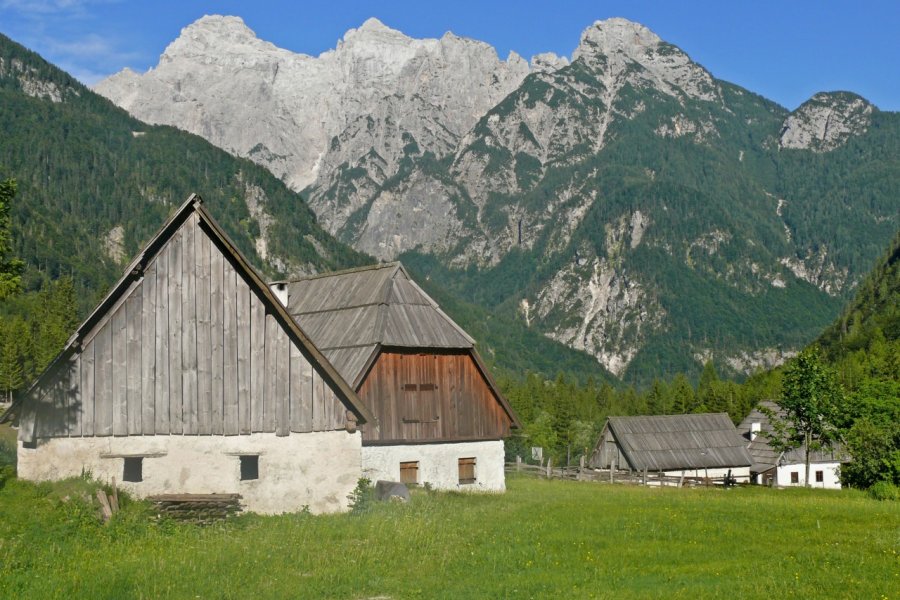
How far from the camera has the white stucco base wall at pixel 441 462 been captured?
3597 cm

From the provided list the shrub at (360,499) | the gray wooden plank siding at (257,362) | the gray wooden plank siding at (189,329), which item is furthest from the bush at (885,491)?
the gray wooden plank siding at (189,329)

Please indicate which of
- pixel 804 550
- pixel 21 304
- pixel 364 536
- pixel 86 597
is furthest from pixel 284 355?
pixel 21 304

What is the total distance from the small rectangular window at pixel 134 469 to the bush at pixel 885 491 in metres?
25.4

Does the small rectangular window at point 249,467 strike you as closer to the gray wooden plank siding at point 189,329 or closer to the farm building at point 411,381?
the gray wooden plank siding at point 189,329

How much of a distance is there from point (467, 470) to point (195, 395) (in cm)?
1409

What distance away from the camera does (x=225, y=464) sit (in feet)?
92.0

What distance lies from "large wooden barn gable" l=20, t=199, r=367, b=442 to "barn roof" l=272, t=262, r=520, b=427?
6.61 meters

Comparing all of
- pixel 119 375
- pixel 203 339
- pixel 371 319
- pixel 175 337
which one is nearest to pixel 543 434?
pixel 371 319

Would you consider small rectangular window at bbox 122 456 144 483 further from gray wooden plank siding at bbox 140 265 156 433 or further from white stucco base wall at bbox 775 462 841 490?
white stucco base wall at bbox 775 462 841 490

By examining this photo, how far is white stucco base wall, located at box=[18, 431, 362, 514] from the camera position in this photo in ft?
87.2

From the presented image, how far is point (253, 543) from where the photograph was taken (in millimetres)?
22797

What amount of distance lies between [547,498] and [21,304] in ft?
530

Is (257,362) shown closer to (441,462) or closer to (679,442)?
(441,462)

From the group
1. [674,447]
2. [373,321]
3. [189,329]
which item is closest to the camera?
[189,329]
